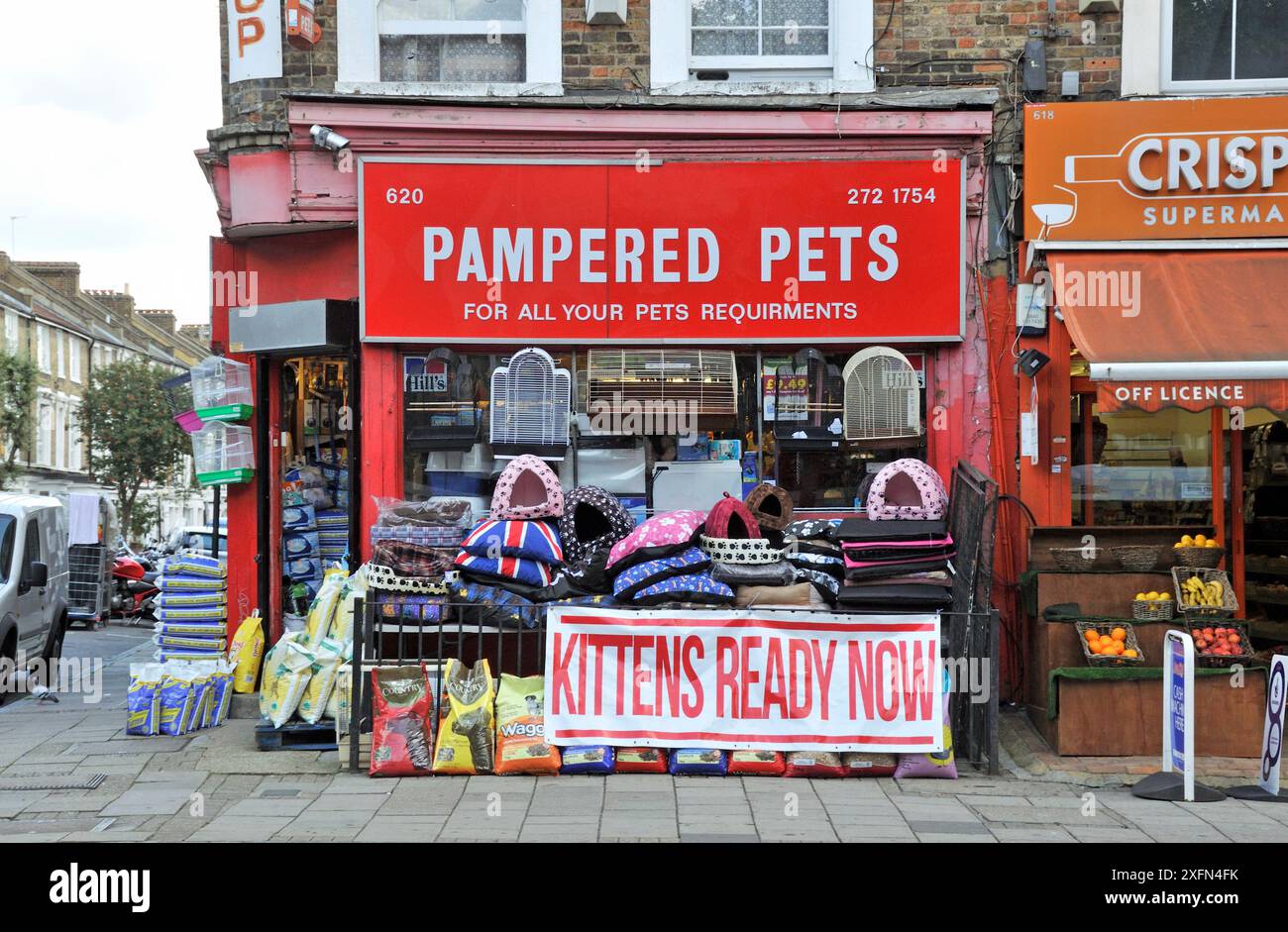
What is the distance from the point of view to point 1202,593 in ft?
28.7

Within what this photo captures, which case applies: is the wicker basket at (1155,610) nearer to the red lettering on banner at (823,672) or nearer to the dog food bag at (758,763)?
the red lettering on banner at (823,672)

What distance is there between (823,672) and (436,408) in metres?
4.08

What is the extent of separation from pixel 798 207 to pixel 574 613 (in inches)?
161

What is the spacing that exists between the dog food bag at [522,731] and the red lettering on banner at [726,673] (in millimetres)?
1073

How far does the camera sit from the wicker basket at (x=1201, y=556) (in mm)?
8961

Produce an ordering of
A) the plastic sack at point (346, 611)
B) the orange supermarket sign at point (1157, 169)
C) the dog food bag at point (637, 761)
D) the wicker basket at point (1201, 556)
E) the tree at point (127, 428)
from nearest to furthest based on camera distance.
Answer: the dog food bag at point (637, 761)
the wicker basket at point (1201, 556)
the plastic sack at point (346, 611)
the orange supermarket sign at point (1157, 169)
the tree at point (127, 428)

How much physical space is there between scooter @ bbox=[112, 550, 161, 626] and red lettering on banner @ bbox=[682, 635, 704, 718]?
17.0 metres

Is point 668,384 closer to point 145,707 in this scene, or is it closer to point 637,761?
point 637,761

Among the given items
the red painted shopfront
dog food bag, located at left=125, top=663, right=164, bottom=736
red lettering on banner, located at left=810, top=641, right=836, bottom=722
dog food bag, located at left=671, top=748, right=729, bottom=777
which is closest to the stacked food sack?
dog food bag, located at left=125, top=663, right=164, bottom=736

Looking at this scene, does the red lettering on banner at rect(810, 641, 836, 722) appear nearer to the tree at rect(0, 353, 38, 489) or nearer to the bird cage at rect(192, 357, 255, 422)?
the bird cage at rect(192, 357, 255, 422)

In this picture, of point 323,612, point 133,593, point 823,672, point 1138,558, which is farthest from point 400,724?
point 133,593

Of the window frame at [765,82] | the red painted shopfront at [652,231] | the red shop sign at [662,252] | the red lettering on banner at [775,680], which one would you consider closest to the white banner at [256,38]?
the red painted shopfront at [652,231]

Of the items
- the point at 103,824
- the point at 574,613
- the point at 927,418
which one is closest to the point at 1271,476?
the point at 927,418

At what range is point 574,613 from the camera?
803 centimetres
